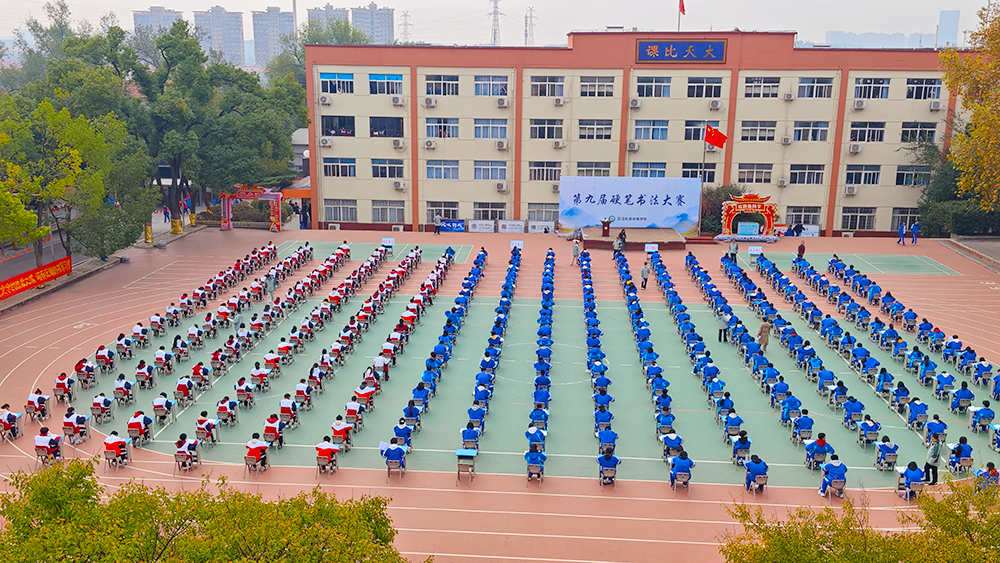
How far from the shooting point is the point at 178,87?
111ft

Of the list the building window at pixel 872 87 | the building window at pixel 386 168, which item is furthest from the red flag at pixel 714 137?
the building window at pixel 386 168

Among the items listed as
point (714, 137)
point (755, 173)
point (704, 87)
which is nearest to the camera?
point (714, 137)

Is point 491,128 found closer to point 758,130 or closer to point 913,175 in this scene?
point 758,130

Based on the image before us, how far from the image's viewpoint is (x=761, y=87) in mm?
36500

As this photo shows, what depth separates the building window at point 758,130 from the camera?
36969 millimetres

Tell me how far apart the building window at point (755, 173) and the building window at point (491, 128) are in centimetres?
1107

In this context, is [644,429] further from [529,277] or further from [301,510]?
[529,277]

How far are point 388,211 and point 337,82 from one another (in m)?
6.34

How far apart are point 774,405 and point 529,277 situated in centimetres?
1269

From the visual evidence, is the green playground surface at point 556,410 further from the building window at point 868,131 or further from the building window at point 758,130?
the building window at point 868,131

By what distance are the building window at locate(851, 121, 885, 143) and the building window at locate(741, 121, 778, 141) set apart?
3.53 meters

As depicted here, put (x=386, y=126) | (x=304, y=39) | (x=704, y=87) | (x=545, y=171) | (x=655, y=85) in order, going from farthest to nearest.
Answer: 1. (x=304, y=39)
2. (x=545, y=171)
3. (x=386, y=126)
4. (x=655, y=85)
5. (x=704, y=87)

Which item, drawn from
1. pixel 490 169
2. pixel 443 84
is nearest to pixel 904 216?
pixel 490 169

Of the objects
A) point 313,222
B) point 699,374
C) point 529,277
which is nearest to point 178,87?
point 313,222
